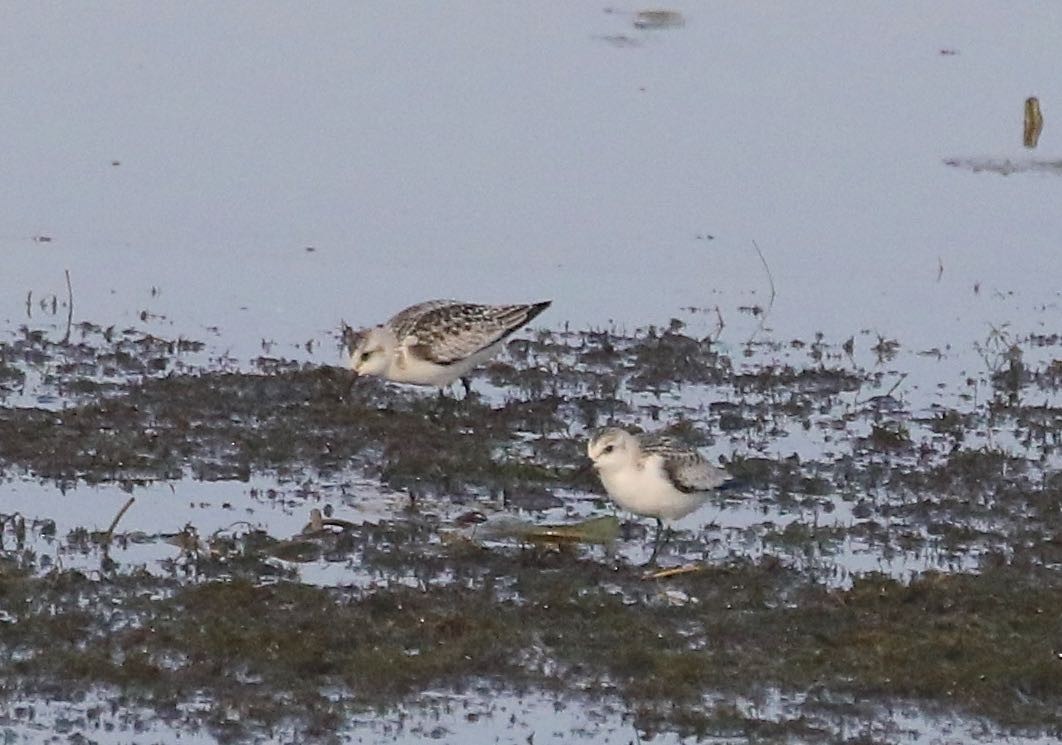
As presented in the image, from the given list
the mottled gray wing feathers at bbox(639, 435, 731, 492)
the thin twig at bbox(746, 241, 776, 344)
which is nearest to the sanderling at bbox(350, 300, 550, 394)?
the thin twig at bbox(746, 241, 776, 344)

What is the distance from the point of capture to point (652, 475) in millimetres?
10266

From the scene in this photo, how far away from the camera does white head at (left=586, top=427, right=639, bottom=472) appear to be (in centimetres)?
1042

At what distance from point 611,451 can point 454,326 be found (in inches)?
106

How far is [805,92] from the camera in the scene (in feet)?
68.7

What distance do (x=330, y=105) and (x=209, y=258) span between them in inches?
171

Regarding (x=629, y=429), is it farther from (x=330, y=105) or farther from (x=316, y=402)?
(x=330, y=105)

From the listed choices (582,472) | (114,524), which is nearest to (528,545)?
(582,472)

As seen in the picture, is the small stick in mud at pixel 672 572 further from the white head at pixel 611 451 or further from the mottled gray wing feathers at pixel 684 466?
the white head at pixel 611 451

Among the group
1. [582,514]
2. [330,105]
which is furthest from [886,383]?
[330,105]

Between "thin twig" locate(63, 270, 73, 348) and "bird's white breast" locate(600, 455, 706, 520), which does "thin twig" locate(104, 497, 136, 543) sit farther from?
"thin twig" locate(63, 270, 73, 348)

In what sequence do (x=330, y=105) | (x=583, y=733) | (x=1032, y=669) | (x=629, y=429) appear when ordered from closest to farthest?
(x=583, y=733), (x=1032, y=669), (x=629, y=429), (x=330, y=105)

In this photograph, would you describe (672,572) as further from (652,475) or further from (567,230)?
(567,230)

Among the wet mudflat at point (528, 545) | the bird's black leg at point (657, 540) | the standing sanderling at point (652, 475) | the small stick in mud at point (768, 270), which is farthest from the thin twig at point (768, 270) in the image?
the standing sanderling at point (652, 475)

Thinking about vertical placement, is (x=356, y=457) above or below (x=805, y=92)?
below
